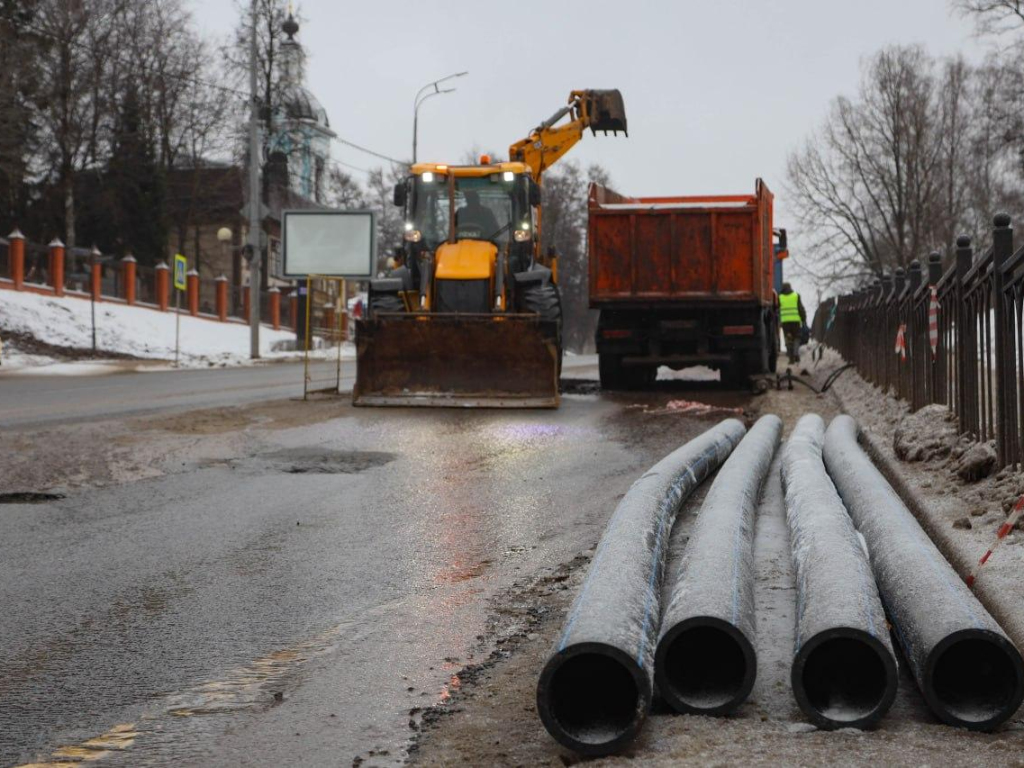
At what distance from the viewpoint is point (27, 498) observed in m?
7.80

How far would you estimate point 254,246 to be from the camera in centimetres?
3334

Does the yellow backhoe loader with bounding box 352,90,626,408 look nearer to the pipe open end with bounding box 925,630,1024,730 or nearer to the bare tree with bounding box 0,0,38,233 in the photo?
the pipe open end with bounding box 925,630,1024,730

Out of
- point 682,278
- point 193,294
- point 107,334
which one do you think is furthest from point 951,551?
point 193,294

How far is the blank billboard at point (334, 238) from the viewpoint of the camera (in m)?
37.8

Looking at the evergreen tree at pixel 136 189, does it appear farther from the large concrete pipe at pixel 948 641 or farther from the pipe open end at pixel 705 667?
the pipe open end at pixel 705 667

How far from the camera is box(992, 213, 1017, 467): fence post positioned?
695 cm

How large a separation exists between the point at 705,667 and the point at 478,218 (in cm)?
1337

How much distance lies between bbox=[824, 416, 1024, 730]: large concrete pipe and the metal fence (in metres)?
2.61

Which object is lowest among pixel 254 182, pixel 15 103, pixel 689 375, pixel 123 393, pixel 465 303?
pixel 123 393

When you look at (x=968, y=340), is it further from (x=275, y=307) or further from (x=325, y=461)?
(x=275, y=307)

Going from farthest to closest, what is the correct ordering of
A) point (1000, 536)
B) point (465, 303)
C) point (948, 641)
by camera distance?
1. point (465, 303)
2. point (1000, 536)
3. point (948, 641)

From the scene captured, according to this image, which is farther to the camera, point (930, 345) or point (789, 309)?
point (789, 309)

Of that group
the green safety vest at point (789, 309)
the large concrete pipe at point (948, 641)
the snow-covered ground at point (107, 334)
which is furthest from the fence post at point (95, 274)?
the large concrete pipe at point (948, 641)

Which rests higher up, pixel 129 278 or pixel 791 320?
pixel 129 278
